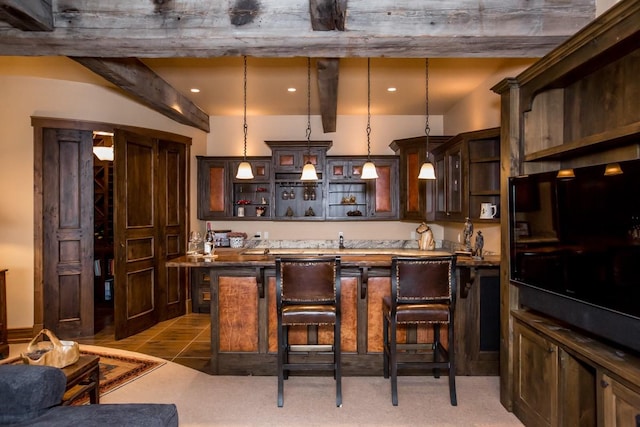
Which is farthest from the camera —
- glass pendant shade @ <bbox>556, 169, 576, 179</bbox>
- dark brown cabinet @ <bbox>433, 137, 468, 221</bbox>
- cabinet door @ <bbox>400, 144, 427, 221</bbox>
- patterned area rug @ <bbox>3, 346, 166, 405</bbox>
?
cabinet door @ <bbox>400, 144, 427, 221</bbox>

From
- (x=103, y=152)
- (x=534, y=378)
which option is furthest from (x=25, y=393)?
(x=103, y=152)

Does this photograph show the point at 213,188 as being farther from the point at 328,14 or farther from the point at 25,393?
the point at 25,393

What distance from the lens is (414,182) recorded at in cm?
540

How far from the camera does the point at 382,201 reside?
19.0ft

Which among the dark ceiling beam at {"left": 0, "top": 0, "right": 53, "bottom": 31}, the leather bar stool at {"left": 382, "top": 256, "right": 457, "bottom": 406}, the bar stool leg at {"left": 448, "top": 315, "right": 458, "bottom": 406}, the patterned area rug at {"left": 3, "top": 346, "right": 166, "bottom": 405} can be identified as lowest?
the patterned area rug at {"left": 3, "top": 346, "right": 166, "bottom": 405}

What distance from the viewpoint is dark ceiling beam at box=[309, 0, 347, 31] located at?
89.0 inches

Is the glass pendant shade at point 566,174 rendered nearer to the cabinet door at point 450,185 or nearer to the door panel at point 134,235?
the cabinet door at point 450,185

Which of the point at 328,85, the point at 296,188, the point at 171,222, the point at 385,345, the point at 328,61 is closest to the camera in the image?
the point at 385,345

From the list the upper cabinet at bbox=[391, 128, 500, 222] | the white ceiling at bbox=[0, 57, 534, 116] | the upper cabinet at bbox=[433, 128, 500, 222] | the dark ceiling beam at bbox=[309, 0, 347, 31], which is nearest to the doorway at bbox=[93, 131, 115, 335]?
the white ceiling at bbox=[0, 57, 534, 116]

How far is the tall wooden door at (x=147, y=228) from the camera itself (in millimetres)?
4426

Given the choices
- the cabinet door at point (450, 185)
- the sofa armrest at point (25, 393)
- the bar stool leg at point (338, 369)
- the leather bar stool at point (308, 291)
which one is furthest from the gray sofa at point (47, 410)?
the cabinet door at point (450, 185)

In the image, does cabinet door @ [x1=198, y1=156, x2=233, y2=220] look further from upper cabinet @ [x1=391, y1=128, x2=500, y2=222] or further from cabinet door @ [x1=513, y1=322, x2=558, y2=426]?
cabinet door @ [x1=513, y1=322, x2=558, y2=426]

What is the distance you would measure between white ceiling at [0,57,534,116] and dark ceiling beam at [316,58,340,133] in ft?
0.81

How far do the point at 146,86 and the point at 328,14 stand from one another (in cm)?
258
